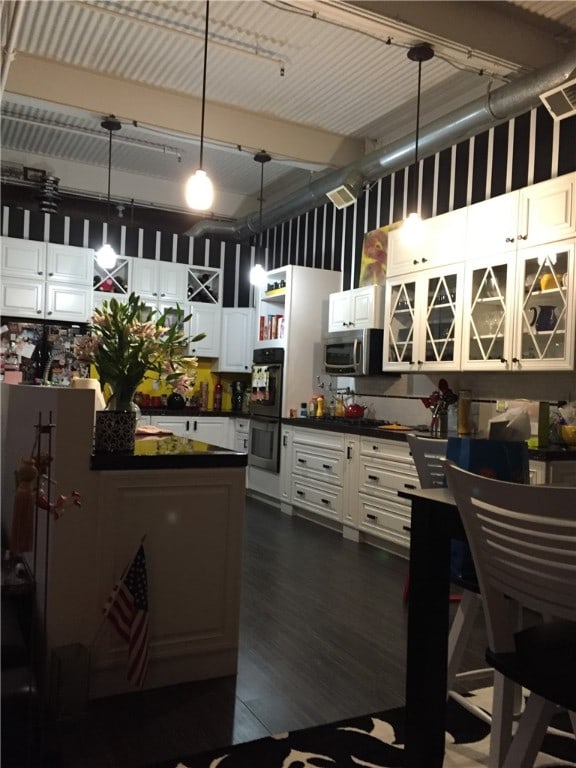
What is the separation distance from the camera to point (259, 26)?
4.30 metres

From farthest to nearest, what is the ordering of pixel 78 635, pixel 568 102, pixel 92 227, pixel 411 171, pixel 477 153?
pixel 92 227
pixel 411 171
pixel 477 153
pixel 568 102
pixel 78 635

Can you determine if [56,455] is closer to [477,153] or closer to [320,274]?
[477,153]

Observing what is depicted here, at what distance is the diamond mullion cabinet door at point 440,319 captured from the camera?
456 centimetres

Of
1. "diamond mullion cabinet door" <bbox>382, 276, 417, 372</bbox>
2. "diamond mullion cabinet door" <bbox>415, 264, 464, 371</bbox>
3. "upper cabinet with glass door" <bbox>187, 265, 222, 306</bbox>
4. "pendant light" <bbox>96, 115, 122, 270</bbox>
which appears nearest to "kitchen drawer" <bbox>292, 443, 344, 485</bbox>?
"diamond mullion cabinet door" <bbox>382, 276, 417, 372</bbox>

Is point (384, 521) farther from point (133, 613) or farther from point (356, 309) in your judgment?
point (133, 613)

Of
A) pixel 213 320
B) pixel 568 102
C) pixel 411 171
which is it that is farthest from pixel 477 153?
pixel 213 320

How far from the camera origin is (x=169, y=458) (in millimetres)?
2588

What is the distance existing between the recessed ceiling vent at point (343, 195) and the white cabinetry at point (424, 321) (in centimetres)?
100

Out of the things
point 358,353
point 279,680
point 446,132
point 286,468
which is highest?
point 446,132

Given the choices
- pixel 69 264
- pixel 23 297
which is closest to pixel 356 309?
pixel 69 264

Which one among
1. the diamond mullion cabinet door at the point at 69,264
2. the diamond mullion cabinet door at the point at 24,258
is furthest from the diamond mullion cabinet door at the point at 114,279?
the diamond mullion cabinet door at the point at 24,258

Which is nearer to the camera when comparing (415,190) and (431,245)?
(431,245)

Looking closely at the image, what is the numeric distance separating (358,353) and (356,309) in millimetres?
456

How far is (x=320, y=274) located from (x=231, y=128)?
1.66m
